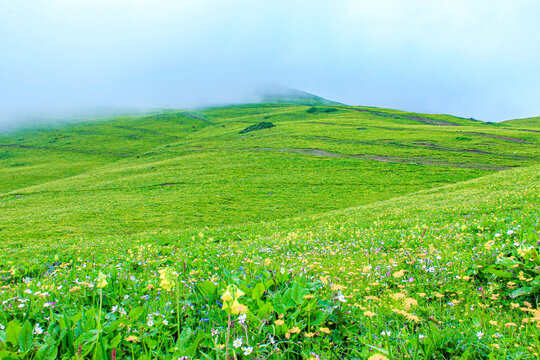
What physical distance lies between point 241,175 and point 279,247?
151 ft

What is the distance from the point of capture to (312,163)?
60094 mm

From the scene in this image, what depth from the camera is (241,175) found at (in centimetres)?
5484

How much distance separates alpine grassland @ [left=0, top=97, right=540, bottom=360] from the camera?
116 inches

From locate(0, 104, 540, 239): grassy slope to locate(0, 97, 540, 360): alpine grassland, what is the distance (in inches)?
17.9

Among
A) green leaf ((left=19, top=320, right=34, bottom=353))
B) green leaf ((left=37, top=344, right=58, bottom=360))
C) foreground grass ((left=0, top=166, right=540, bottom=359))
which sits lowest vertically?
foreground grass ((left=0, top=166, right=540, bottom=359))

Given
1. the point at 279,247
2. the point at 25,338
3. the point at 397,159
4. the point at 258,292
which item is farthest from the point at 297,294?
the point at 397,159

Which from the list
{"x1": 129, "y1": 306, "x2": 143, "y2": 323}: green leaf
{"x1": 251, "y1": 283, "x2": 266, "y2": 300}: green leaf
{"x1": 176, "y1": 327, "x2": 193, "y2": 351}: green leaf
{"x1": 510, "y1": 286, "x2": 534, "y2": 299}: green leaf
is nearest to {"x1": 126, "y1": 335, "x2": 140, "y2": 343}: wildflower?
{"x1": 129, "y1": 306, "x2": 143, "y2": 323}: green leaf

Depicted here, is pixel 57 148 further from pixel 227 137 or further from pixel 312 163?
pixel 312 163

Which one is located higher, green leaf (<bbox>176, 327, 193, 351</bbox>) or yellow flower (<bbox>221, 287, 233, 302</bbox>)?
yellow flower (<bbox>221, 287, 233, 302</bbox>)

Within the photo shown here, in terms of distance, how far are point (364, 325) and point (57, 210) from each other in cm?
4864

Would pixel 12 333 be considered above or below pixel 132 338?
above

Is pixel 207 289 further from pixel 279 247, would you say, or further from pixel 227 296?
pixel 279 247

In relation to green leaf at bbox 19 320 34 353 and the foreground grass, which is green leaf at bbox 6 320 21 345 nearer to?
the foreground grass

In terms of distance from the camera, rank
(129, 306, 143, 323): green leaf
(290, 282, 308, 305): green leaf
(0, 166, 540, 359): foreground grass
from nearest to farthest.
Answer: (0, 166, 540, 359): foreground grass < (129, 306, 143, 323): green leaf < (290, 282, 308, 305): green leaf
